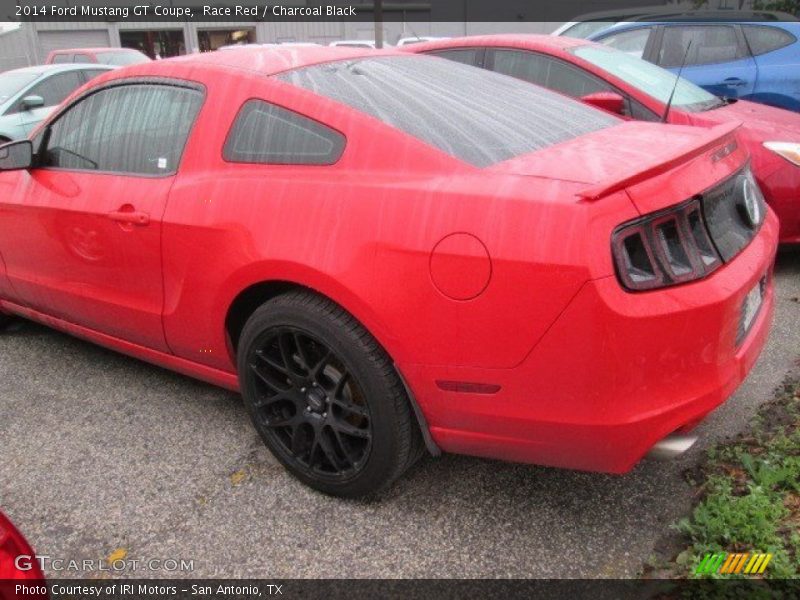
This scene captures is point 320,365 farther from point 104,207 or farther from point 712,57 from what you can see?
point 712,57

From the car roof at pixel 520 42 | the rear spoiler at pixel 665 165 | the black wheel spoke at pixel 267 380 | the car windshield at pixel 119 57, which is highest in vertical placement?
the car roof at pixel 520 42

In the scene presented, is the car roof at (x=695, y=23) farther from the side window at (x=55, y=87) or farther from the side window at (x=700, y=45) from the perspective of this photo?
the side window at (x=55, y=87)

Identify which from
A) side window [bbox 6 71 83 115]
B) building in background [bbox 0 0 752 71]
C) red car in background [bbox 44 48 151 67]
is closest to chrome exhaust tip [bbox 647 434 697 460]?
side window [bbox 6 71 83 115]

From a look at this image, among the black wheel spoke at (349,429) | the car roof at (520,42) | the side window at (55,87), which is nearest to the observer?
the black wheel spoke at (349,429)

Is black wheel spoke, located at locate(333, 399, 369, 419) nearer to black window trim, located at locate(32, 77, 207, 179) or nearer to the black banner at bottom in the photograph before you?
the black banner at bottom

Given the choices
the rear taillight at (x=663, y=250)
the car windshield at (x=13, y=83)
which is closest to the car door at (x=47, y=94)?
the car windshield at (x=13, y=83)

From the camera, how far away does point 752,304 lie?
2.34m

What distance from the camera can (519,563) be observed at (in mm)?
2295

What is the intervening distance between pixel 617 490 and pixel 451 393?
2.78 ft

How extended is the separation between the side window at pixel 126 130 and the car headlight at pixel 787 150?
3483 mm

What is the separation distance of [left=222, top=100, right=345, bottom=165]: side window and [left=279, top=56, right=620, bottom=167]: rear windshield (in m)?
0.14

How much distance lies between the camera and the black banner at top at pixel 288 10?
27.7m

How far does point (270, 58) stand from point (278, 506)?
1725mm

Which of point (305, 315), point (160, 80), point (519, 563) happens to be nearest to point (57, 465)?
point (305, 315)
